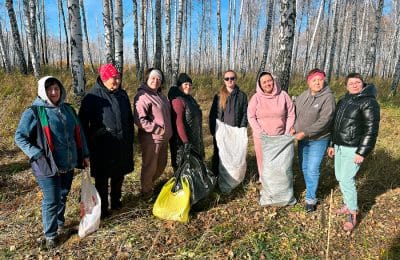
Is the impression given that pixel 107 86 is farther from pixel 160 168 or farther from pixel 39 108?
pixel 160 168

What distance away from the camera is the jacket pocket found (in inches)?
111

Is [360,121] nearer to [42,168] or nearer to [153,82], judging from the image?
[153,82]

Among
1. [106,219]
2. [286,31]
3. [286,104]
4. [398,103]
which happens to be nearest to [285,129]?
[286,104]

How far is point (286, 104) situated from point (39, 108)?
9.57 ft

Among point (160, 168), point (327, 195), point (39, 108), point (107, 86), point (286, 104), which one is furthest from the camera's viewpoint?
point (327, 195)

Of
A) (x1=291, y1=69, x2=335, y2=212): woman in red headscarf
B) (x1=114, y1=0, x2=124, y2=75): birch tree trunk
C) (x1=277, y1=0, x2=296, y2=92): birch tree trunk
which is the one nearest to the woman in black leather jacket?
(x1=291, y1=69, x2=335, y2=212): woman in red headscarf

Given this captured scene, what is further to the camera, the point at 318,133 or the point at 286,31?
the point at 286,31

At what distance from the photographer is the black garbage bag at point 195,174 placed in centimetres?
358

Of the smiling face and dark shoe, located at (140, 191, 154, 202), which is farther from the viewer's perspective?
dark shoe, located at (140, 191, 154, 202)

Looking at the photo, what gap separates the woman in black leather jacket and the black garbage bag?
1643mm

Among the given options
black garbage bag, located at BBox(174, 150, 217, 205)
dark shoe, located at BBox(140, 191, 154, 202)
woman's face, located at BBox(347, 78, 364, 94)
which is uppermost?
woman's face, located at BBox(347, 78, 364, 94)

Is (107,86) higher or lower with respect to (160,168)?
→ higher

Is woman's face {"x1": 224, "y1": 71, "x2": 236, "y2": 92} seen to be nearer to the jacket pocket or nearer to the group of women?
the group of women

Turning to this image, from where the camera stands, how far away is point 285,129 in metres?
3.89
